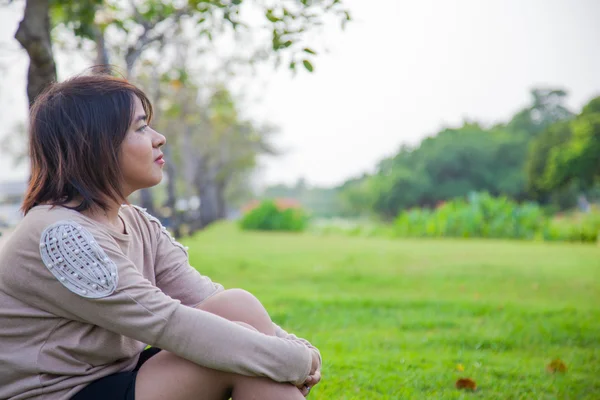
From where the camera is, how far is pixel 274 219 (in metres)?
21.1

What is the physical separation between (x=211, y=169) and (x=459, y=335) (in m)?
24.8

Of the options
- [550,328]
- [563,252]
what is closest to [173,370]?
[550,328]

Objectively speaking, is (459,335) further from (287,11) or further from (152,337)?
(152,337)

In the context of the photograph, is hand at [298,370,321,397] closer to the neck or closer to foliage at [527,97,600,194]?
the neck

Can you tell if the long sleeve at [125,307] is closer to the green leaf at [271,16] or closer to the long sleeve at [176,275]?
the long sleeve at [176,275]

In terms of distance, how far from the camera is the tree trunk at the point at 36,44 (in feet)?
12.9

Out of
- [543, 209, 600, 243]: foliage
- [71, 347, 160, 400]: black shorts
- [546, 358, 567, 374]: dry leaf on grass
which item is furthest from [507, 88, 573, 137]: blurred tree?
[71, 347, 160, 400]: black shorts

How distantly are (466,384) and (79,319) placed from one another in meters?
2.02

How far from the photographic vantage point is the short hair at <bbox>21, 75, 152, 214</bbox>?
159 centimetres

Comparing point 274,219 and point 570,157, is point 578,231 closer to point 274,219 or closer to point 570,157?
point 274,219

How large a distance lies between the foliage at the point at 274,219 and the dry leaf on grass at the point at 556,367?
57.4 feet

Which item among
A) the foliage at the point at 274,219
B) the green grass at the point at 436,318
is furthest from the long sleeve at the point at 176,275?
the foliage at the point at 274,219

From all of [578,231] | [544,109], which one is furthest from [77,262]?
[544,109]

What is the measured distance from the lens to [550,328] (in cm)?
437
